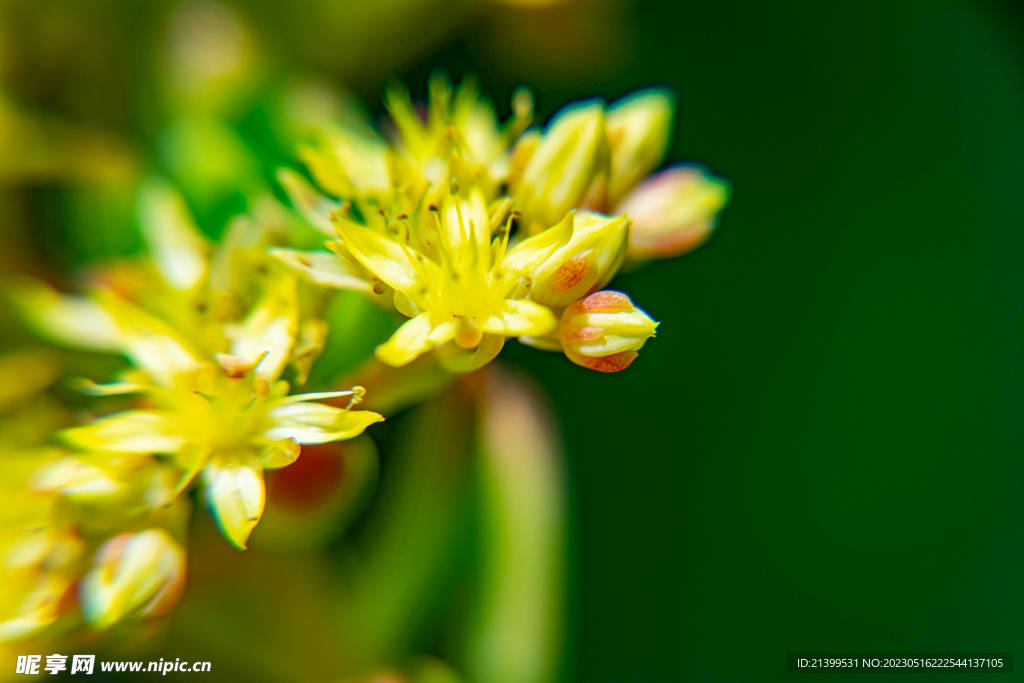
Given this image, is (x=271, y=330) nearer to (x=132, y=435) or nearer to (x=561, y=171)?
(x=132, y=435)

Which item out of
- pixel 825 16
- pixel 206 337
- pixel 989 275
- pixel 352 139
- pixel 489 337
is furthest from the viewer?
pixel 825 16

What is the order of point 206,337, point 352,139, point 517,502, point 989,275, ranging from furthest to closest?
1. point 989,275
2. point 517,502
3. point 352,139
4. point 206,337

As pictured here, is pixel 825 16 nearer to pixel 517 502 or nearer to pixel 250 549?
pixel 517 502

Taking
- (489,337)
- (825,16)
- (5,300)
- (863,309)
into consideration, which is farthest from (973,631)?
(5,300)

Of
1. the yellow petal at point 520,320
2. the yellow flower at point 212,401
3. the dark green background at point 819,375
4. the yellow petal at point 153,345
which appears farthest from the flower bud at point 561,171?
the dark green background at point 819,375

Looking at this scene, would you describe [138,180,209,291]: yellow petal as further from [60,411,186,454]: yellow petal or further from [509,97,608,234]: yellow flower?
[509,97,608,234]: yellow flower

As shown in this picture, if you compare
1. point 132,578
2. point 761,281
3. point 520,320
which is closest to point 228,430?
point 132,578
